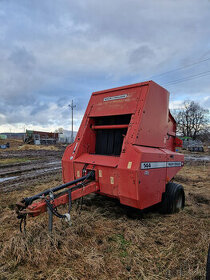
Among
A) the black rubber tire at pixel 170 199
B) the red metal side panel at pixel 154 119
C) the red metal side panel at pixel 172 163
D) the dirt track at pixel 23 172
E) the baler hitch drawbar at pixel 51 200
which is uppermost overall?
the red metal side panel at pixel 154 119

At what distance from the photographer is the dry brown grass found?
2217mm

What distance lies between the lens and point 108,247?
2.70m

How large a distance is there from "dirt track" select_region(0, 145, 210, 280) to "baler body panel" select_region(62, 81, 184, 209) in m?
0.50

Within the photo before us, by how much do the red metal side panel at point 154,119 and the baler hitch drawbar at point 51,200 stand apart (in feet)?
3.99

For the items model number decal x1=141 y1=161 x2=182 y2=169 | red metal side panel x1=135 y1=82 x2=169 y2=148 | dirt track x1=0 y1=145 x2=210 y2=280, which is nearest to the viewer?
dirt track x1=0 y1=145 x2=210 y2=280

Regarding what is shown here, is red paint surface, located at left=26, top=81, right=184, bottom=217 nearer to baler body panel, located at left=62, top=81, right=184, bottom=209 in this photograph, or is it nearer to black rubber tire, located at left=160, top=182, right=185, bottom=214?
baler body panel, located at left=62, top=81, right=184, bottom=209

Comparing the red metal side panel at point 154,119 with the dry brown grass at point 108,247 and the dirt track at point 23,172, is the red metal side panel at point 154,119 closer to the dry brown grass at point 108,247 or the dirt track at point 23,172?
the dry brown grass at point 108,247

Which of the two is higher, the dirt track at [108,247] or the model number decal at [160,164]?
the model number decal at [160,164]

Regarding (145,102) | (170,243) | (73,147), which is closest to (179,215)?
(170,243)

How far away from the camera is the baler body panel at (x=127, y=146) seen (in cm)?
332

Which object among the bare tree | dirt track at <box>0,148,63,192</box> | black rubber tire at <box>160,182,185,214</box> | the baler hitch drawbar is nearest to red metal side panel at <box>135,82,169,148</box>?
black rubber tire at <box>160,182,185,214</box>

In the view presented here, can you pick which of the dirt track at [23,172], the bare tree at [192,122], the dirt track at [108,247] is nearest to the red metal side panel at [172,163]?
the dirt track at [108,247]

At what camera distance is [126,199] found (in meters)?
3.33

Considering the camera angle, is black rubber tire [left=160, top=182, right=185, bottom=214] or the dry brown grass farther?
black rubber tire [left=160, top=182, right=185, bottom=214]
